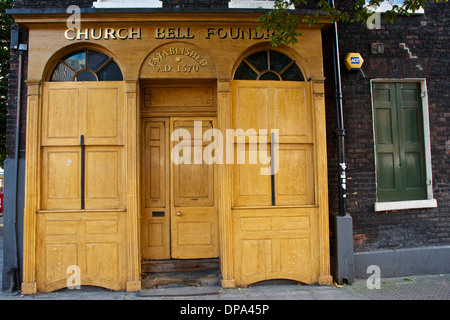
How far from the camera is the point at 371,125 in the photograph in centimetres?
579

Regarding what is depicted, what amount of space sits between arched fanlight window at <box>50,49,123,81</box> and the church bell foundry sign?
1.00 feet

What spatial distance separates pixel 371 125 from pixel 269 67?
2217 mm

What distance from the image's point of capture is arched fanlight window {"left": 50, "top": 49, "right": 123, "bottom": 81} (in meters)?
5.27

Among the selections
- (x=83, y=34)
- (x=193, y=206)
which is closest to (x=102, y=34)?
(x=83, y=34)

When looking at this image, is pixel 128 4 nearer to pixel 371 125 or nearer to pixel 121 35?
pixel 121 35

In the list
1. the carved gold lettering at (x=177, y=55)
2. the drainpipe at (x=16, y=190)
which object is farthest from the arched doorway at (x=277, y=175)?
the drainpipe at (x=16, y=190)

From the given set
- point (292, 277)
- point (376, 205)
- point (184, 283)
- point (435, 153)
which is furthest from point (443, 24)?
point (184, 283)

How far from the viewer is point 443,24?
6.04 m

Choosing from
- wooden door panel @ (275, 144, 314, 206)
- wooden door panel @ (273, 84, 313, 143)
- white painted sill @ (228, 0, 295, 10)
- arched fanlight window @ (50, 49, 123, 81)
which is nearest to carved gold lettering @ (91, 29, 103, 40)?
arched fanlight window @ (50, 49, 123, 81)

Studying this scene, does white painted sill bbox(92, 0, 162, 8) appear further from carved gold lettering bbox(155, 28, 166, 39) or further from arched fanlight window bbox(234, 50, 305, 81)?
arched fanlight window bbox(234, 50, 305, 81)

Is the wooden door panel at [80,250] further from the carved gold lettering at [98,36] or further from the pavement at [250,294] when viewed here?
the carved gold lettering at [98,36]

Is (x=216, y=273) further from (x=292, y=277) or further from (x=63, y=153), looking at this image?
(x=63, y=153)

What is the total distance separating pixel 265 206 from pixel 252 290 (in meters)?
1.36

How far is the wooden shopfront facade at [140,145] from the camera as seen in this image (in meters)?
4.98
